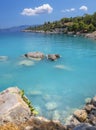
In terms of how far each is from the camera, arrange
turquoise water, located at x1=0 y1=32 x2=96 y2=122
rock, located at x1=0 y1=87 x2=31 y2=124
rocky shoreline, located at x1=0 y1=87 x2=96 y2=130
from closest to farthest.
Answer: rocky shoreline, located at x1=0 y1=87 x2=96 y2=130
rock, located at x1=0 y1=87 x2=31 y2=124
turquoise water, located at x1=0 y1=32 x2=96 y2=122

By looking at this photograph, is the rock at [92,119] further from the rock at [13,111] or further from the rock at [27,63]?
the rock at [27,63]

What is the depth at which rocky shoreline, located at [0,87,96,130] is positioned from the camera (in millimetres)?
9617

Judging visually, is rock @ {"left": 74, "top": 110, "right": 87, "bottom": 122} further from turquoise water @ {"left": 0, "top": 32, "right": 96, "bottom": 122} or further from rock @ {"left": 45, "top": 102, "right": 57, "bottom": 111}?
rock @ {"left": 45, "top": 102, "right": 57, "bottom": 111}

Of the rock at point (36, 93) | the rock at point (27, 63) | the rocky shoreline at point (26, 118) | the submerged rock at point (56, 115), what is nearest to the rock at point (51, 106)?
the submerged rock at point (56, 115)

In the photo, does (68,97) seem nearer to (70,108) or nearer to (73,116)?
(70,108)

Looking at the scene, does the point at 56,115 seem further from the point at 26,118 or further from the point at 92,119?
the point at 26,118

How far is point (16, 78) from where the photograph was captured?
2998cm

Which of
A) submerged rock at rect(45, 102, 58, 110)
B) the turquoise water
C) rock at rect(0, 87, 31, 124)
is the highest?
rock at rect(0, 87, 31, 124)

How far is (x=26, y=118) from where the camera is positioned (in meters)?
12.4

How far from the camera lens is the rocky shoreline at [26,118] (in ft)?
31.6

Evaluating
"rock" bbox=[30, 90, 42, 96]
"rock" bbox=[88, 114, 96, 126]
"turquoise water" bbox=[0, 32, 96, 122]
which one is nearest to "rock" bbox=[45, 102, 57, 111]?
"turquoise water" bbox=[0, 32, 96, 122]

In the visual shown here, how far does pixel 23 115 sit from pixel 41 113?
5.79m

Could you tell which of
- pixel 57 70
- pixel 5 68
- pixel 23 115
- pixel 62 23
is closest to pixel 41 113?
pixel 23 115

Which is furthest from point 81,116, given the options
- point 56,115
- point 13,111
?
point 13,111
